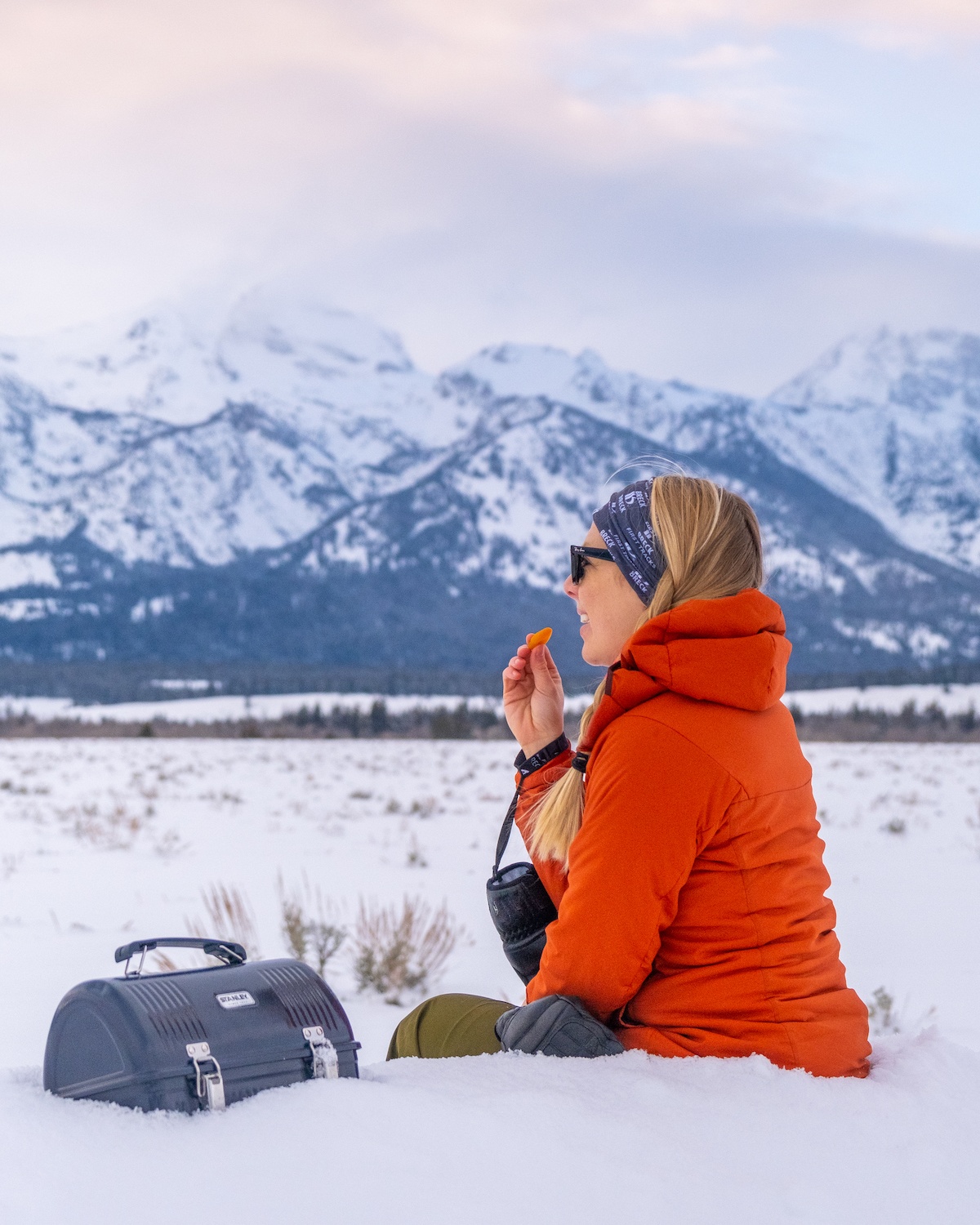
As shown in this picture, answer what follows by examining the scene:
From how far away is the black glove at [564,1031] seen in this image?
2.18 metres

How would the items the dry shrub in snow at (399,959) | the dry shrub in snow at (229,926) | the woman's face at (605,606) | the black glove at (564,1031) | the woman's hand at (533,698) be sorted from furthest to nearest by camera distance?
1. the dry shrub in snow at (229,926)
2. the dry shrub in snow at (399,959)
3. the woman's hand at (533,698)
4. the woman's face at (605,606)
5. the black glove at (564,1031)

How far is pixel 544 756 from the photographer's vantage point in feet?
8.88

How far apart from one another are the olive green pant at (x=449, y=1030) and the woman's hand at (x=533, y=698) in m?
0.54

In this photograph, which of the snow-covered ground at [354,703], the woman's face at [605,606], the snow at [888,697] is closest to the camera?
the woman's face at [605,606]

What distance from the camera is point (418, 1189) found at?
187cm

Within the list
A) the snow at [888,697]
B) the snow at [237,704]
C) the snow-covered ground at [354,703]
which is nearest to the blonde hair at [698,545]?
the snow-covered ground at [354,703]

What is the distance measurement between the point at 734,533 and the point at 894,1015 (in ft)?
10.7

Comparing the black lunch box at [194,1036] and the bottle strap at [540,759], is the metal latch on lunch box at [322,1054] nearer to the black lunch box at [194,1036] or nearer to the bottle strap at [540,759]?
the black lunch box at [194,1036]

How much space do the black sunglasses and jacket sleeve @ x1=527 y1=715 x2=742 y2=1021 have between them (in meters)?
0.42

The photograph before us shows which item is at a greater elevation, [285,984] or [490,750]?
[285,984]

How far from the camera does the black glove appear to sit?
218 centimetres

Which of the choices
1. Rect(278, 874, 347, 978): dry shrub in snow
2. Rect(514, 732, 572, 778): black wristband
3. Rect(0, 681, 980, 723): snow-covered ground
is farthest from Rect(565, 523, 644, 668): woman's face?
Rect(0, 681, 980, 723): snow-covered ground

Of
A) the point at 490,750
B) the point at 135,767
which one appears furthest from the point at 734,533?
the point at 490,750

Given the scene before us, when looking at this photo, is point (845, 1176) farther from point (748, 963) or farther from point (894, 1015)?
point (894, 1015)
